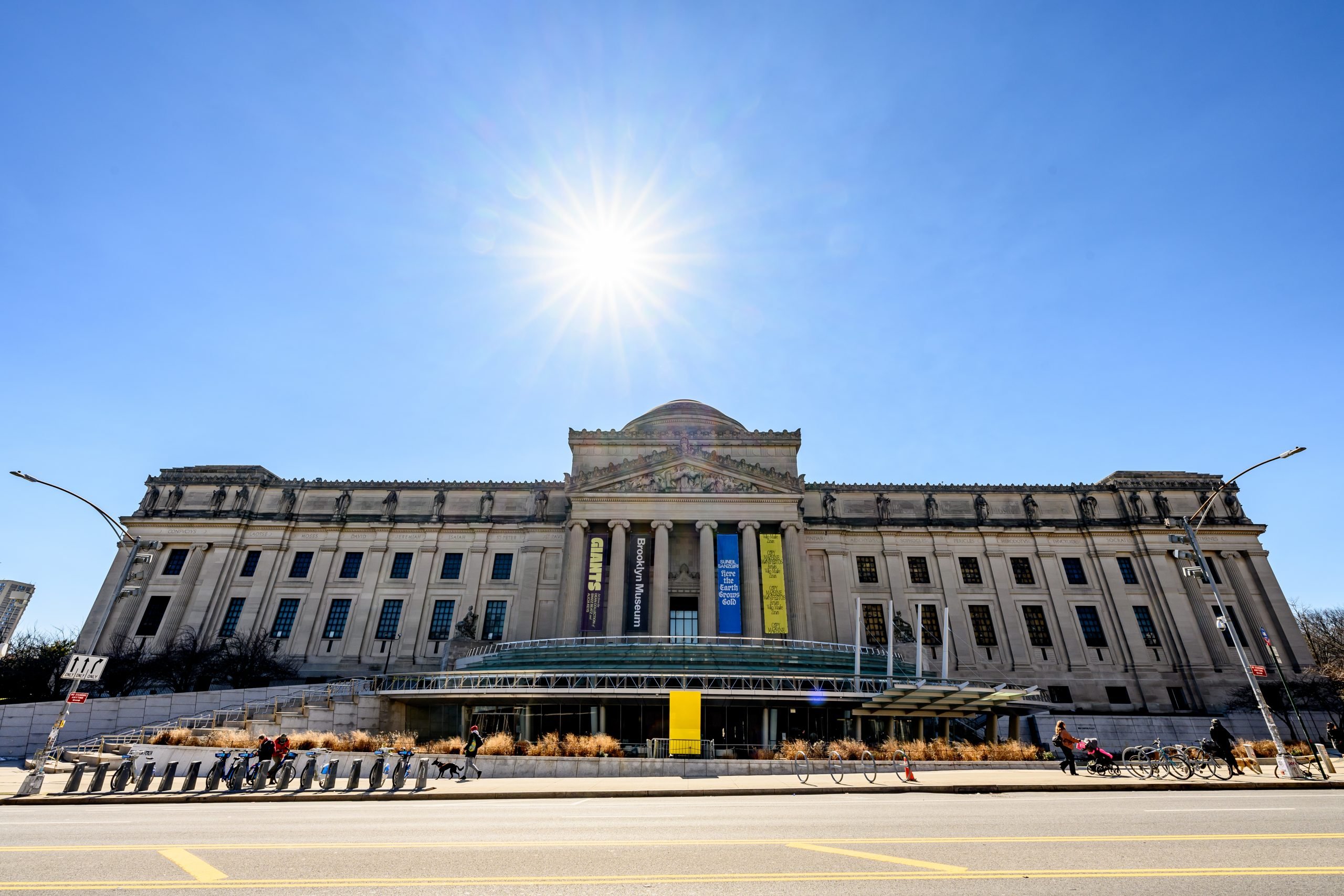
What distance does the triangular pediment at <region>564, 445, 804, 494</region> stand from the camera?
4800 cm

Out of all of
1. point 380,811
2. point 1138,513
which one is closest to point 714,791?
point 380,811

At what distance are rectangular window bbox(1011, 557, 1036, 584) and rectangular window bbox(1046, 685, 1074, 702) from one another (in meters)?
8.24

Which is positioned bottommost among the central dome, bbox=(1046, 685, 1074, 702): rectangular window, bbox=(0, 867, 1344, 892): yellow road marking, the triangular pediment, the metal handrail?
bbox=(0, 867, 1344, 892): yellow road marking

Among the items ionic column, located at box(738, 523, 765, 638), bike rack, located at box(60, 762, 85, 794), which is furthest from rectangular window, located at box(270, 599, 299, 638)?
ionic column, located at box(738, 523, 765, 638)

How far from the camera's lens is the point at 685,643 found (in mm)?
40531

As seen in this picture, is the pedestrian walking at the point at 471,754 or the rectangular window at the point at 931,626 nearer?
the pedestrian walking at the point at 471,754

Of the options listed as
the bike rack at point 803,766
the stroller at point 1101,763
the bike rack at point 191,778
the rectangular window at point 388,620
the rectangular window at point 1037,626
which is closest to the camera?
the bike rack at point 191,778

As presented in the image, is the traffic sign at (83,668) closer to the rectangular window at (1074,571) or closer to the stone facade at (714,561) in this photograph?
the stone facade at (714,561)

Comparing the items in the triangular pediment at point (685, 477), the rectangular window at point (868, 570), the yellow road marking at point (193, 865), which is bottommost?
the yellow road marking at point (193, 865)

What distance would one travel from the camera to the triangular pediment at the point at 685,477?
4800 cm

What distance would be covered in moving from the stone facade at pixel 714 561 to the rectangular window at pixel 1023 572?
123 millimetres

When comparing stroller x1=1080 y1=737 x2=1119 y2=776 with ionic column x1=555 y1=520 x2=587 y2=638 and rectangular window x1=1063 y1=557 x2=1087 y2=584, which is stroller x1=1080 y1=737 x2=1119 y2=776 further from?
rectangular window x1=1063 y1=557 x2=1087 y2=584

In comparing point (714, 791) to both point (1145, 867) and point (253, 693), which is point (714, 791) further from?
point (253, 693)

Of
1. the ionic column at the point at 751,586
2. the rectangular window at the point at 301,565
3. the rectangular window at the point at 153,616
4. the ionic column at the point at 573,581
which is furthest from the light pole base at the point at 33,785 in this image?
the rectangular window at the point at 153,616
